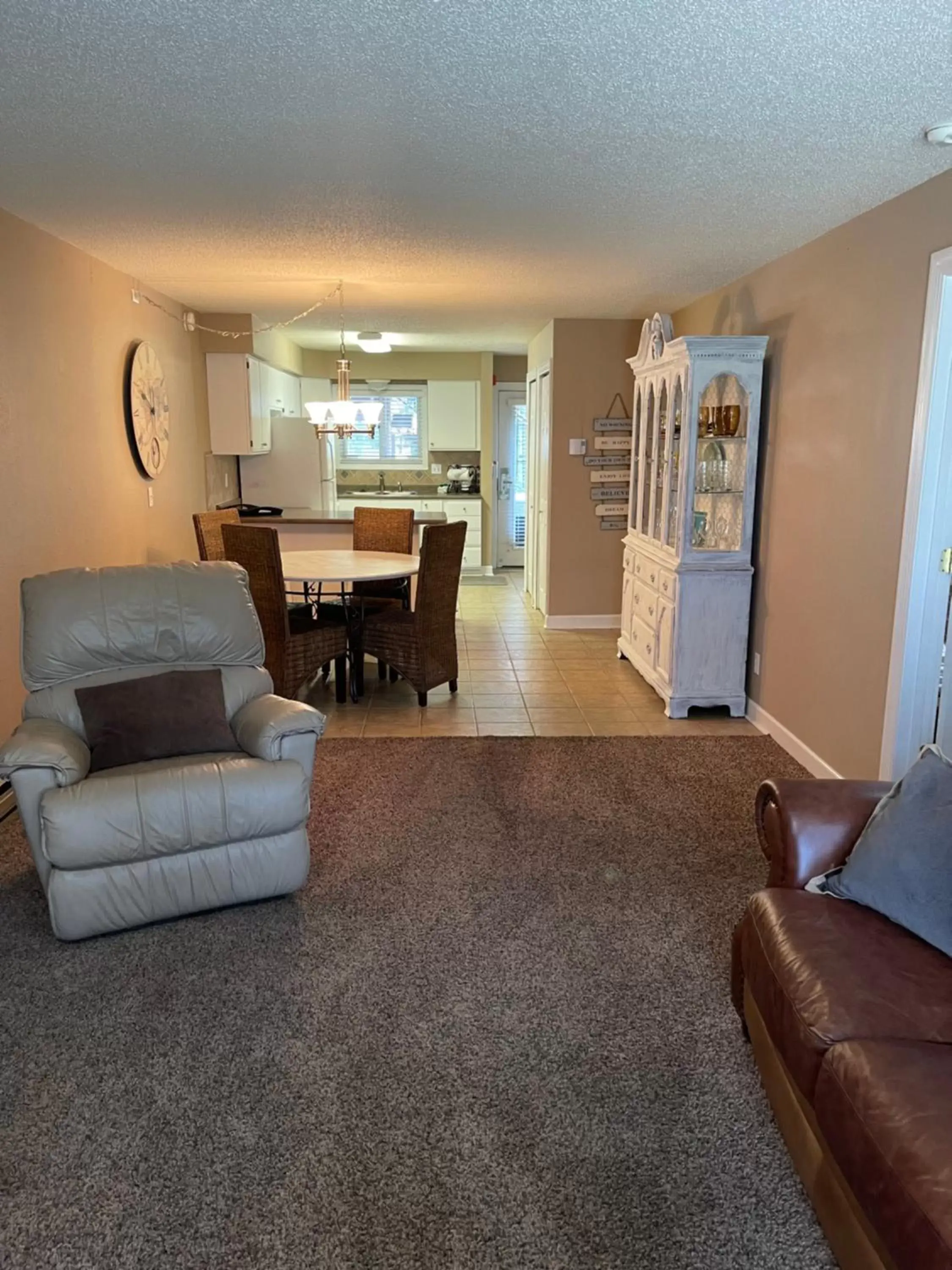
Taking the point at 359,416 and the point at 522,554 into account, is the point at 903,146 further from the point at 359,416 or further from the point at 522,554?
→ the point at 522,554

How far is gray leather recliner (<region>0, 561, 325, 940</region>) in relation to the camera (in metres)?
2.51

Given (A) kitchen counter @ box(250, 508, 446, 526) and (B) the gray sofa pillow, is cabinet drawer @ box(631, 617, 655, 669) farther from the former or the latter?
(B) the gray sofa pillow

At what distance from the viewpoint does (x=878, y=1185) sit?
1329mm

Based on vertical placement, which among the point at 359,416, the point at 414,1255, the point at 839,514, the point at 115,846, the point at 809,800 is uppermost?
the point at 359,416

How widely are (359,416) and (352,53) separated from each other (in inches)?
269

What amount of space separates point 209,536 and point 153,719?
2.85 metres

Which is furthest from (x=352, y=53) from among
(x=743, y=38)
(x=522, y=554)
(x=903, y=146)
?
(x=522, y=554)

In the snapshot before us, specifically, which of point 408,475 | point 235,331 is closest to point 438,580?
point 235,331

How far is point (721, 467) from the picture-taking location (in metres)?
4.69

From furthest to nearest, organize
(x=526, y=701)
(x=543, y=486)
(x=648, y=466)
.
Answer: (x=543, y=486), (x=648, y=466), (x=526, y=701)

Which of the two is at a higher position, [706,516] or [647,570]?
[706,516]

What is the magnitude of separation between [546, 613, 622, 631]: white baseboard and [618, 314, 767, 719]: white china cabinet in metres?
1.93

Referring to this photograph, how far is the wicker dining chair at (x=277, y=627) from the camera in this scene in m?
Answer: 4.47

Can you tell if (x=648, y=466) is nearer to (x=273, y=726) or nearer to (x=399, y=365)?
(x=273, y=726)
